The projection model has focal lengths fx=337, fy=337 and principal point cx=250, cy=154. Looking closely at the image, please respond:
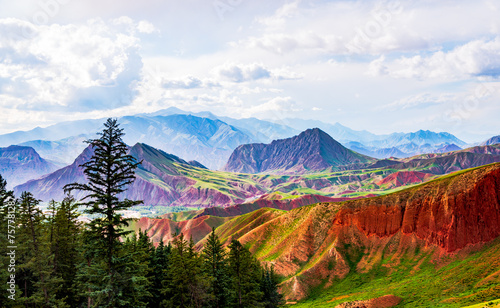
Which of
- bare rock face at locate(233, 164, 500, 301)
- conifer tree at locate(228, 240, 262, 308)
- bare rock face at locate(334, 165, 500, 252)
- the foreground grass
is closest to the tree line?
conifer tree at locate(228, 240, 262, 308)

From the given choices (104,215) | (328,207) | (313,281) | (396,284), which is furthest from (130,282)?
(328,207)

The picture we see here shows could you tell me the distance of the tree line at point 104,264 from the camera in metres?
25.8

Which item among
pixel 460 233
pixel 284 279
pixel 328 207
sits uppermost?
pixel 328 207

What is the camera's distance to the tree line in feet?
84.6

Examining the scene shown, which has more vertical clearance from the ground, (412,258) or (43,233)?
(43,233)

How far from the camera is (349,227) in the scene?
9500 cm

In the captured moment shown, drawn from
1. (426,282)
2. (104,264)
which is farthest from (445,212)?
(104,264)

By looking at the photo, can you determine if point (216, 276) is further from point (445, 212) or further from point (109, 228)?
point (445, 212)

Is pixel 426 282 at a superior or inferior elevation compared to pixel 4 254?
inferior

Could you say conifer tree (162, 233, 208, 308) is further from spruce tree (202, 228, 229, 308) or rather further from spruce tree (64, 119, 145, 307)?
spruce tree (64, 119, 145, 307)

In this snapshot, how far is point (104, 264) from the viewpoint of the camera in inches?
1010

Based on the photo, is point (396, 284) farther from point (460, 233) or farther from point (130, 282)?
point (130, 282)

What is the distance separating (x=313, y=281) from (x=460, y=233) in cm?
3617

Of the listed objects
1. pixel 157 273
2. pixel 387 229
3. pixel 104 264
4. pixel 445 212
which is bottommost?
pixel 387 229
